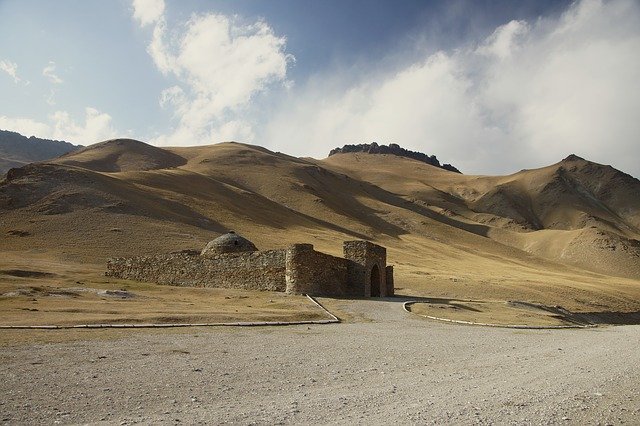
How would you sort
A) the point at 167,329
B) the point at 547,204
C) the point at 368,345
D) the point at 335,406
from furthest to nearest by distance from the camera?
the point at 547,204 → the point at 167,329 → the point at 368,345 → the point at 335,406

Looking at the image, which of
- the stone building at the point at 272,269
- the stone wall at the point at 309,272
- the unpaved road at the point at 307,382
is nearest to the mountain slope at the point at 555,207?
the stone building at the point at 272,269

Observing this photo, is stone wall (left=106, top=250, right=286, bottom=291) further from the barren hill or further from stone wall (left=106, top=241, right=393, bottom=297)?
the barren hill

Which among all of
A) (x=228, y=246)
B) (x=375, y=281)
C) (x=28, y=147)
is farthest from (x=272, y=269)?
(x=28, y=147)

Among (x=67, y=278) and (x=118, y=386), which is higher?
(x=67, y=278)

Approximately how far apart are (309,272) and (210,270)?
692 centimetres

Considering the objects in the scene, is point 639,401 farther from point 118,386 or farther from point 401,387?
point 118,386

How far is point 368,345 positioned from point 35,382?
23.5 feet

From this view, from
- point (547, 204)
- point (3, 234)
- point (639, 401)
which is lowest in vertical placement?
point (639, 401)

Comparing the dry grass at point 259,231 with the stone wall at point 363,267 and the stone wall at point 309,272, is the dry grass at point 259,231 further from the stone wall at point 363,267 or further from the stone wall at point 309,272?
the stone wall at point 363,267

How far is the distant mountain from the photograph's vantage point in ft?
487

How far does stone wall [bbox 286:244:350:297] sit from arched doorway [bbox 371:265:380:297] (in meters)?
2.82

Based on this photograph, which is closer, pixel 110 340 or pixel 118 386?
pixel 118 386

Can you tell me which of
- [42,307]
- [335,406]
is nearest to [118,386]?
[335,406]

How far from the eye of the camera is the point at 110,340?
10867 mm
